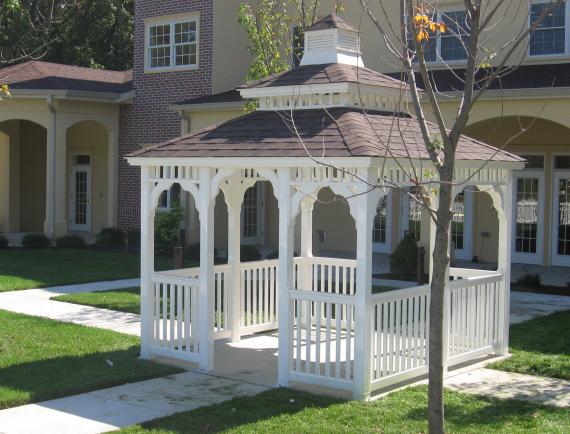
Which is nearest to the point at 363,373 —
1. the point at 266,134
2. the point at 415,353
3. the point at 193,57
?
the point at 415,353

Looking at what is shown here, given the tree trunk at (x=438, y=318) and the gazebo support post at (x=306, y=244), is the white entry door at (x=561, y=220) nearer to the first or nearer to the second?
the gazebo support post at (x=306, y=244)

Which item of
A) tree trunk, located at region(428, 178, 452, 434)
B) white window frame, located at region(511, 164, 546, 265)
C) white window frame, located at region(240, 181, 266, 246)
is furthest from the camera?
white window frame, located at region(240, 181, 266, 246)

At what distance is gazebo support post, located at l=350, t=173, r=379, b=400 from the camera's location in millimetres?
8297

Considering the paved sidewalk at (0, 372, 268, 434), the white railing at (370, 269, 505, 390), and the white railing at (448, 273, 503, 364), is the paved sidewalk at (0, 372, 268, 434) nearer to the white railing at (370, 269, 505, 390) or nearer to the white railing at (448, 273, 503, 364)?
the white railing at (370, 269, 505, 390)

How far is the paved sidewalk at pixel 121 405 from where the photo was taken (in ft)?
24.3

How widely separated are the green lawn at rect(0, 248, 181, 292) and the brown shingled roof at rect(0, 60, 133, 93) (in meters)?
4.64

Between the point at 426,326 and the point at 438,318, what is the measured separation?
376 cm

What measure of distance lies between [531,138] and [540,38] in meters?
2.24

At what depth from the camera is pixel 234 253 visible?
1122 centimetres

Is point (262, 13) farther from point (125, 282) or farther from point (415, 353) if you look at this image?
point (415, 353)

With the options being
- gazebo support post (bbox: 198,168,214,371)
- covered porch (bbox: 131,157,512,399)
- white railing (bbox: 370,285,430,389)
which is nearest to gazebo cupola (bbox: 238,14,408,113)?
covered porch (bbox: 131,157,512,399)

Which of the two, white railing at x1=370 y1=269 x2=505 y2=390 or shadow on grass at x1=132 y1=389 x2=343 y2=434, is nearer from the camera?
shadow on grass at x1=132 y1=389 x2=343 y2=434

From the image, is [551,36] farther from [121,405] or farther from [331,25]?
[121,405]

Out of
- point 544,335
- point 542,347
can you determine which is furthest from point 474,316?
→ point 544,335
